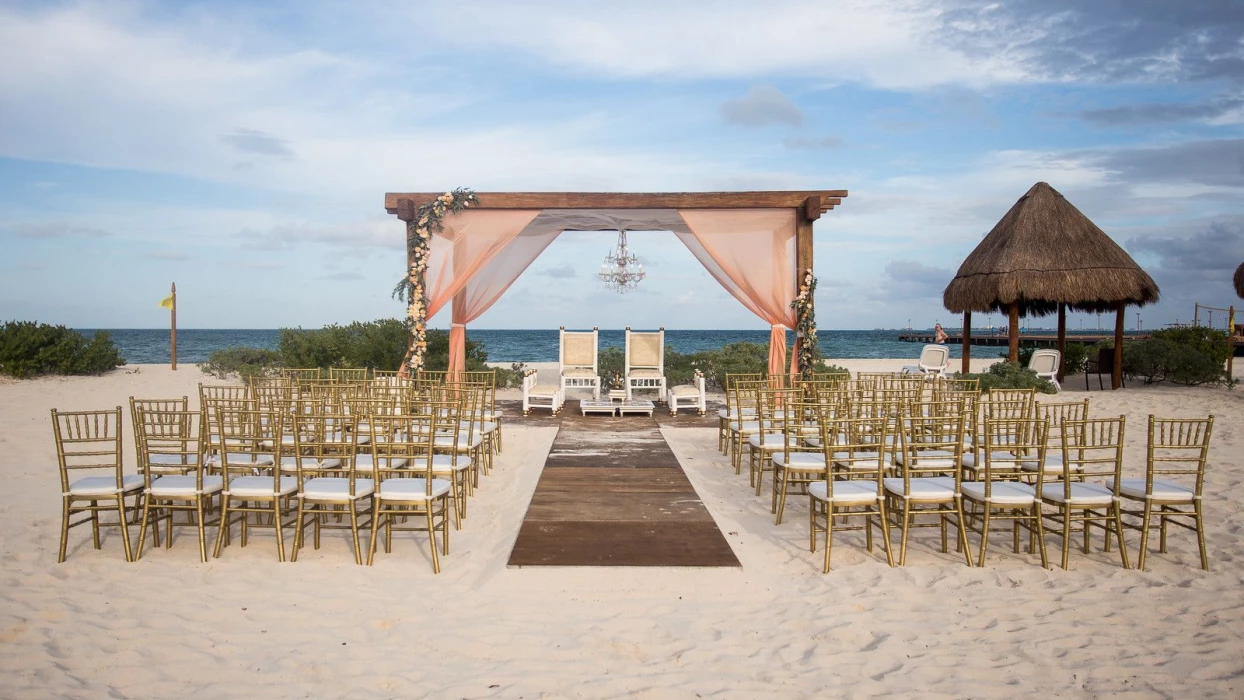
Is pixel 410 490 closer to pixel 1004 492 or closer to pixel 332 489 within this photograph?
pixel 332 489

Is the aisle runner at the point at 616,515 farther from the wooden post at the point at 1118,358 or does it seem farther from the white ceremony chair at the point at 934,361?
the wooden post at the point at 1118,358

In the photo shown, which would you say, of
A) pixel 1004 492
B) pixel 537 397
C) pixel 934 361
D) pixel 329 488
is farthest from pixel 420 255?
pixel 934 361

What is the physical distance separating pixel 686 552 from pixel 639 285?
6.83 meters

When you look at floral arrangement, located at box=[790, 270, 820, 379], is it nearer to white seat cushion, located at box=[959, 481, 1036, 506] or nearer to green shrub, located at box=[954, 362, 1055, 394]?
green shrub, located at box=[954, 362, 1055, 394]

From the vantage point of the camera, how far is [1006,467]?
191 inches

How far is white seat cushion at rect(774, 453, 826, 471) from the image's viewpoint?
4.57 meters

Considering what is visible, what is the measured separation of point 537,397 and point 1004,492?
6716mm

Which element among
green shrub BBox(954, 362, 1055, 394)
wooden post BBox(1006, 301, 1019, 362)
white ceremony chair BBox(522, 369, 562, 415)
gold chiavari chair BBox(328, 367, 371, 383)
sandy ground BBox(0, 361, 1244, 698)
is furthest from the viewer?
wooden post BBox(1006, 301, 1019, 362)

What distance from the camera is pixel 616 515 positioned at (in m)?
4.76

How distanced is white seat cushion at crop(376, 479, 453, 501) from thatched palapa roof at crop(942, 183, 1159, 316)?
34.5ft

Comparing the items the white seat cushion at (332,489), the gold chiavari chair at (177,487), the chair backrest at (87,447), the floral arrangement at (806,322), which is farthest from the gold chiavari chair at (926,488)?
the floral arrangement at (806,322)

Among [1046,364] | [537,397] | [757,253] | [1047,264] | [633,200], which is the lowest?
[537,397]

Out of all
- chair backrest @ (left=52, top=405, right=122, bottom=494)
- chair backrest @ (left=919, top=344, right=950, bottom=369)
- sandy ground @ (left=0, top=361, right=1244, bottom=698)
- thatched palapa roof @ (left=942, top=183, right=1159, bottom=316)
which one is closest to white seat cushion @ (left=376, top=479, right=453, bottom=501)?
sandy ground @ (left=0, top=361, right=1244, bottom=698)

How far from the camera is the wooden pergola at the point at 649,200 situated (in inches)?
359
